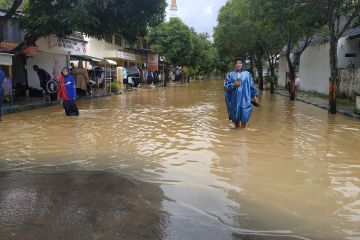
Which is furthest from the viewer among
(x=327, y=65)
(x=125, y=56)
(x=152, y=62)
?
(x=152, y=62)

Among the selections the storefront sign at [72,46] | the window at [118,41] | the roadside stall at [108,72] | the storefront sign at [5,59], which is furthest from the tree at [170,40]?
the storefront sign at [5,59]

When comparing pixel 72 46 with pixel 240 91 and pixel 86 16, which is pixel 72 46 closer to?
pixel 86 16

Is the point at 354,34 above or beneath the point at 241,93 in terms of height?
above

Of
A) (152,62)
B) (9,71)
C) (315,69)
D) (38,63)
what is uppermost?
(152,62)

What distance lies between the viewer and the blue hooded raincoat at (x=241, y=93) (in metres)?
10.8

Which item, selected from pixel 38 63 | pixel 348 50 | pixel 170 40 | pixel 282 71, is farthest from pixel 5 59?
pixel 170 40

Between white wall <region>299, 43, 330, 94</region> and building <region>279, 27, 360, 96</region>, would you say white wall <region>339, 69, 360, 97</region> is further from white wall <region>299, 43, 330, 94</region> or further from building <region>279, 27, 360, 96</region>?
white wall <region>299, 43, 330, 94</region>

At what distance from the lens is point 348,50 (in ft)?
88.9

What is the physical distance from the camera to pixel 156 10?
20.3 m

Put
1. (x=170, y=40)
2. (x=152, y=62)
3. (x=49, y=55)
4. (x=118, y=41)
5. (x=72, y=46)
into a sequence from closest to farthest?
(x=49, y=55) → (x=72, y=46) → (x=118, y=41) → (x=170, y=40) → (x=152, y=62)

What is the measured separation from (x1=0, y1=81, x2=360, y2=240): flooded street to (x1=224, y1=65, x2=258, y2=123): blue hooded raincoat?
0.56 metres

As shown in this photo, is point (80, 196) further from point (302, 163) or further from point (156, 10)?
point (156, 10)

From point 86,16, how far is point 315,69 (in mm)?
18213

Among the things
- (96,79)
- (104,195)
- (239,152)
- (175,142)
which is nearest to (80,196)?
(104,195)
